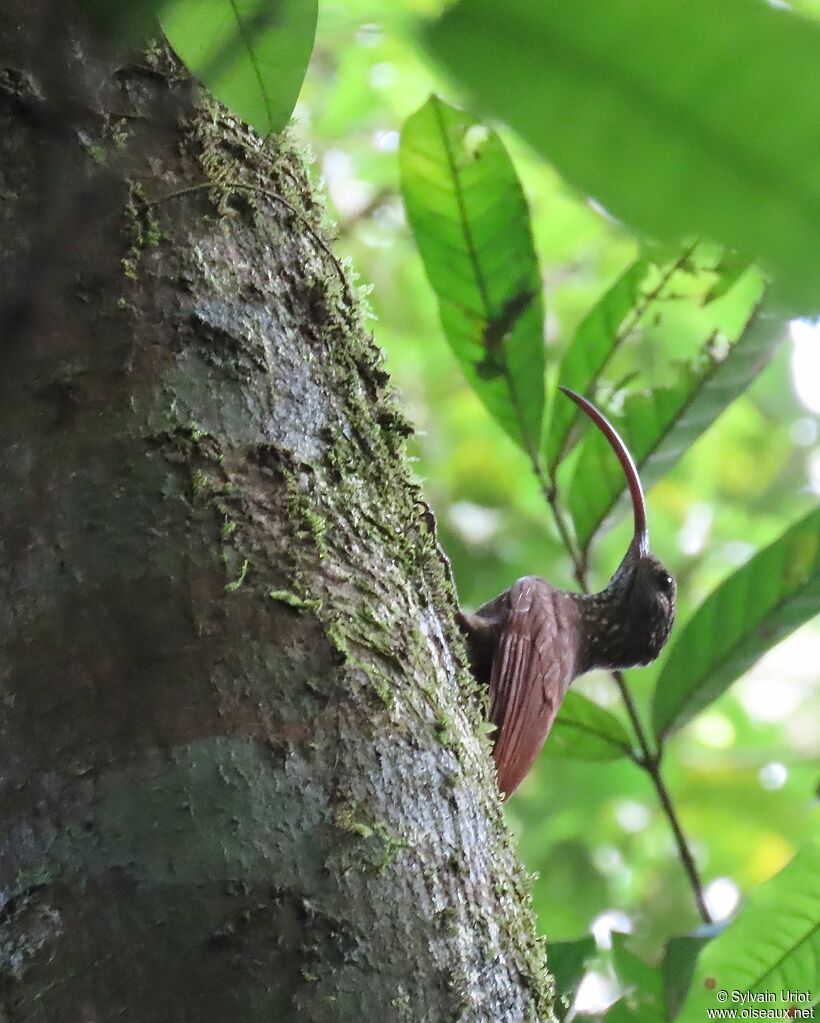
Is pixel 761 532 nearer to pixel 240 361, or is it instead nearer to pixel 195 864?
pixel 240 361

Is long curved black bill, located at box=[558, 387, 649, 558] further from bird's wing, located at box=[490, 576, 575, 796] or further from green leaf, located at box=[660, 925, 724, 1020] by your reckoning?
green leaf, located at box=[660, 925, 724, 1020]

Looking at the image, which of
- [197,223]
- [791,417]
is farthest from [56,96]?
[791,417]

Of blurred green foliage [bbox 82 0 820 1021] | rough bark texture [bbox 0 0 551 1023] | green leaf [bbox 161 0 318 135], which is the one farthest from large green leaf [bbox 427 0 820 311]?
rough bark texture [bbox 0 0 551 1023]

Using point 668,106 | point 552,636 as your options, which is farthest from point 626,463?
point 668,106

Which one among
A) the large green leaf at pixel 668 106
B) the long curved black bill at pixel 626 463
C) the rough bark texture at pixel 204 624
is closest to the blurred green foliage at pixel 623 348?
the large green leaf at pixel 668 106

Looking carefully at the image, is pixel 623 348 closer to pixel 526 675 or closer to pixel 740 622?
pixel 740 622

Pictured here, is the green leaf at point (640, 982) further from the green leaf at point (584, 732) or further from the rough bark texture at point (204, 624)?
the rough bark texture at point (204, 624)
